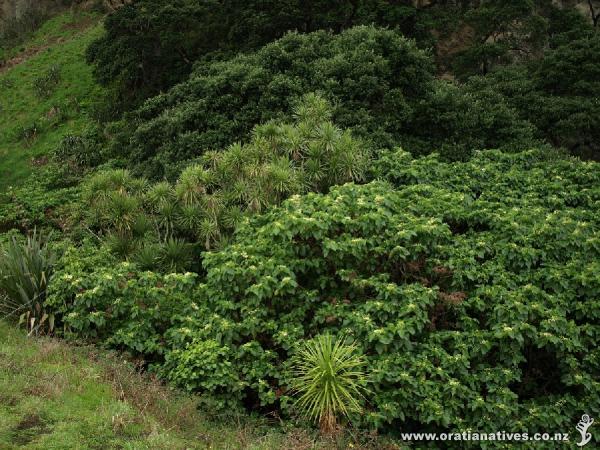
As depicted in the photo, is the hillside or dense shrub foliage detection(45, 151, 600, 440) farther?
dense shrub foliage detection(45, 151, 600, 440)

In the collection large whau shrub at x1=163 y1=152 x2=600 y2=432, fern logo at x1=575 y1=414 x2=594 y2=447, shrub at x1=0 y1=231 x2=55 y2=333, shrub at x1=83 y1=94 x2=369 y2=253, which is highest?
shrub at x1=0 y1=231 x2=55 y2=333

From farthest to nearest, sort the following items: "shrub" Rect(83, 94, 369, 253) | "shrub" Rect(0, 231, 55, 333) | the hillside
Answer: "shrub" Rect(83, 94, 369, 253)
"shrub" Rect(0, 231, 55, 333)
the hillside

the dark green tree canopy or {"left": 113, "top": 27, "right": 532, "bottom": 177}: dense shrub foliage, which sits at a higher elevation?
the dark green tree canopy

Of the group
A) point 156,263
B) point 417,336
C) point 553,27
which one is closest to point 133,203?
point 156,263

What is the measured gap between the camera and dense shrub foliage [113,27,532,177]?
1386 centimetres

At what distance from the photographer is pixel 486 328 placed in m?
7.79

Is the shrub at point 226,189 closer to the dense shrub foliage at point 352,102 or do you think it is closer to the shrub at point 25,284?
the shrub at point 25,284

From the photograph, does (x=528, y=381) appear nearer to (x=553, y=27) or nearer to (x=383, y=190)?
(x=383, y=190)

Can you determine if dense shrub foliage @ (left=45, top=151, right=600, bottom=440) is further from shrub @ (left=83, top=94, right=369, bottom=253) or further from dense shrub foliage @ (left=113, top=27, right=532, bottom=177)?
dense shrub foliage @ (left=113, top=27, right=532, bottom=177)

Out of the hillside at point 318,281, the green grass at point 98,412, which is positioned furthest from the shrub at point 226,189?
the green grass at point 98,412

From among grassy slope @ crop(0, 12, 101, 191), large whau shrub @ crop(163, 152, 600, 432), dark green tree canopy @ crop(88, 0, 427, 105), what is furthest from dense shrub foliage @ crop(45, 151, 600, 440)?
grassy slope @ crop(0, 12, 101, 191)

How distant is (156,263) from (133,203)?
186 centimetres

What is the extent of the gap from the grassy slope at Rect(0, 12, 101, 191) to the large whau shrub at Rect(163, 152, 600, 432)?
17.7 meters

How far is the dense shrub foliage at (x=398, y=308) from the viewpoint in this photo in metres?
7.05
